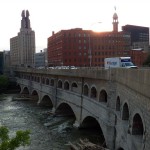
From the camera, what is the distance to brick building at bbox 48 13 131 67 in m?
125

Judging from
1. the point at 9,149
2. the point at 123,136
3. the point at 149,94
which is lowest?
the point at 123,136

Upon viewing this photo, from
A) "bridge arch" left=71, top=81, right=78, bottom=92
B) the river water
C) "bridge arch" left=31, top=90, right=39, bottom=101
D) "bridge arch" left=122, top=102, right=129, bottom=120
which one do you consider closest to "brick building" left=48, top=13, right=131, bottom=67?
"bridge arch" left=31, top=90, right=39, bottom=101

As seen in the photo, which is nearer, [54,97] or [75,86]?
[75,86]

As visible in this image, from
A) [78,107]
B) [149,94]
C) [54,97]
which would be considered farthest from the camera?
[54,97]

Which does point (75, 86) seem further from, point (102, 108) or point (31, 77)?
point (31, 77)

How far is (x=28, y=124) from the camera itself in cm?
5638

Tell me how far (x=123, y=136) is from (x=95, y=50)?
98.7 metres

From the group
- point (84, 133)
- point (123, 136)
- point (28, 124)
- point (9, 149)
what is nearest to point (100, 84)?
point (84, 133)

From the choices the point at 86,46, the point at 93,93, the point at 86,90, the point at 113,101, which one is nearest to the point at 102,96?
the point at 93,93

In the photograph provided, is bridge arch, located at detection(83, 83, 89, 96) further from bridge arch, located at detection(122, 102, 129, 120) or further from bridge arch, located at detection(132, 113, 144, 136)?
bridge arch, located at detection(132, 113, 144, 136)

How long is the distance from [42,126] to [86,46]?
76.9 meters

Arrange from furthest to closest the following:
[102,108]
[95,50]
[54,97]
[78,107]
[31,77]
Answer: [95,50], [31,77], [54,97], [78,107], [102,108]

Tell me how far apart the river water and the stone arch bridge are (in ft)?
9.33

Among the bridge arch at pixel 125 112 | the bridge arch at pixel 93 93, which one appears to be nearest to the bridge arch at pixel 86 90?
the bridge arch at pixel 93 93
